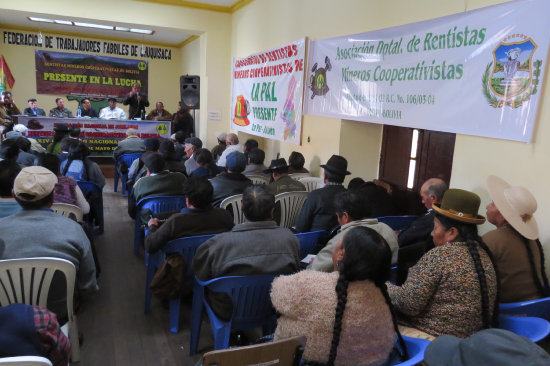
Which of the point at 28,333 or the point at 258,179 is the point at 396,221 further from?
the point at 28,333

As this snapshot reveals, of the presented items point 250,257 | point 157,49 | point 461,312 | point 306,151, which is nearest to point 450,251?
point 461,312

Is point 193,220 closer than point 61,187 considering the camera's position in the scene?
Yes

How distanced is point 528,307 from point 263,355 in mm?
1196

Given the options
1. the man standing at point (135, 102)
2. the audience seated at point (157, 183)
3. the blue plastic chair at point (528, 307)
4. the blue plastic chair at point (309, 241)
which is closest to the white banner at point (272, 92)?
the audience seated at point (157, 183)

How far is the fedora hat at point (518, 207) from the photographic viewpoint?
1808 millimetres

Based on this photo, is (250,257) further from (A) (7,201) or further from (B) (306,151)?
(B) (306,151)

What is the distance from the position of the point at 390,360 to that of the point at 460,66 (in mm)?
2001

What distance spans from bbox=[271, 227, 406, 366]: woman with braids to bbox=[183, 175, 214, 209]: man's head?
105 cm

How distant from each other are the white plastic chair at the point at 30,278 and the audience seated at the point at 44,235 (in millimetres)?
43

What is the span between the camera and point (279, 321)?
146 centimetres

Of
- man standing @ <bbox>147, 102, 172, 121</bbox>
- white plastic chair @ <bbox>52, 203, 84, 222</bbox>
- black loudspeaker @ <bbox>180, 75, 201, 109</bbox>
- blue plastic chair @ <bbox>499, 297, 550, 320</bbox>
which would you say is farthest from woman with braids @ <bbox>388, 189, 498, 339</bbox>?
man standing @ <bbox>147, 102, 172, 121</bbox>

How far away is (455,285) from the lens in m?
1.47

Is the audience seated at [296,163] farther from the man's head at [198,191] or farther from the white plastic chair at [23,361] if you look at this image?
the white plastic chair at [23,361]

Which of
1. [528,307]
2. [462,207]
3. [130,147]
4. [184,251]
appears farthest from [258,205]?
[130,147]
